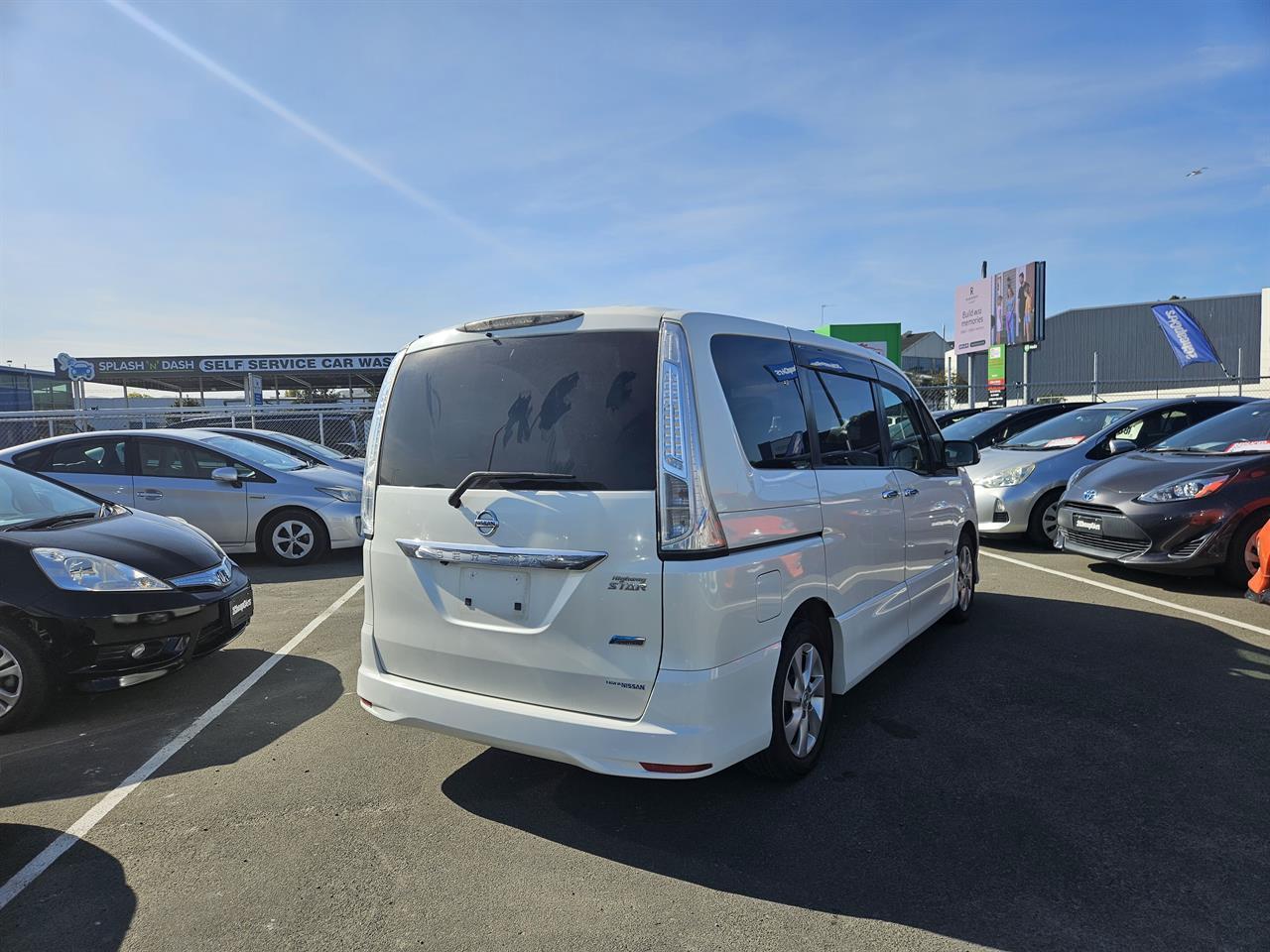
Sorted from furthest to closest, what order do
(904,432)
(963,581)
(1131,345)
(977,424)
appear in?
(1131,345) < (977,424) < (963,581) < (904,432)

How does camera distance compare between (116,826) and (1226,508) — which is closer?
(116,826)

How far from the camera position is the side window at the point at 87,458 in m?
8.38

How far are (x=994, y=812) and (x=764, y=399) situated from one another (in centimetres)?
191

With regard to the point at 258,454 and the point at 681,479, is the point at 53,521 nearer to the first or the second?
the point at 681,479

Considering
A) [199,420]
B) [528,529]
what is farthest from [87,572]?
[199,420]

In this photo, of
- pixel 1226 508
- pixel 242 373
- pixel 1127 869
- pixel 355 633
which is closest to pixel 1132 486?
pixel 1226 508

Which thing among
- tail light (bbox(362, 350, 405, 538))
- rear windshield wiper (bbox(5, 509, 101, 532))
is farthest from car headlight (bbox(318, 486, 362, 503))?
tail light (bbox(362, 350, 405, 538))

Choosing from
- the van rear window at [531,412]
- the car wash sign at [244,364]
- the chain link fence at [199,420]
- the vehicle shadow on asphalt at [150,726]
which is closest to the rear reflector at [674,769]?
the van rear window at [531,412]

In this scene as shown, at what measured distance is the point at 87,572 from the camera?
4.28 metres

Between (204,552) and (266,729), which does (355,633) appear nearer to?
(204,552)

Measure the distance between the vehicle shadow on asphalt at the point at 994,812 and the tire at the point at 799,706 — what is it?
0.41 ft

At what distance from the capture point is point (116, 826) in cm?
315

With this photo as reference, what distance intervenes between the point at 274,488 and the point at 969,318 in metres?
32.8

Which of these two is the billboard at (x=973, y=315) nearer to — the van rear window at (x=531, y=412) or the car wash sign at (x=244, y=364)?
the car wash sign at (x=244, y=364)
